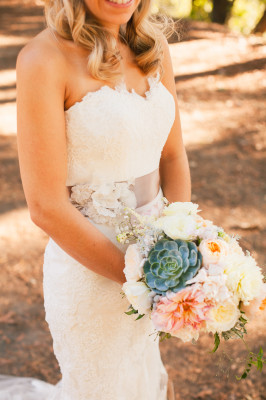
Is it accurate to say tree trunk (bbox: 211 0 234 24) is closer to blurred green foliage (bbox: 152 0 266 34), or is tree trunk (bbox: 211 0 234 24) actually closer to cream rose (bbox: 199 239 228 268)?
blurred green foliage (bbox: 152 0 266 34)

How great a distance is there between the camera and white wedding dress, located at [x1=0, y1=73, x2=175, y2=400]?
1.91 meters

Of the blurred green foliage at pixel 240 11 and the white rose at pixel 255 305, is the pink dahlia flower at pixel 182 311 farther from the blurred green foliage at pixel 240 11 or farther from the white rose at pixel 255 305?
the blurred green foliage at pixel 240 11

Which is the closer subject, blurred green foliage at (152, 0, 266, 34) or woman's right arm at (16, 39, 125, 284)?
woman's right arm at (16, 39, 125, 284)

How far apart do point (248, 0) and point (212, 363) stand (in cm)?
1654

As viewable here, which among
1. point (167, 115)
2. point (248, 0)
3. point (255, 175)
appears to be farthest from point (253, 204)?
point (248, 0)

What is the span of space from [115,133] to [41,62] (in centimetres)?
39

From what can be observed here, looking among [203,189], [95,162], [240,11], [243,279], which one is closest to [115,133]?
[95,162]

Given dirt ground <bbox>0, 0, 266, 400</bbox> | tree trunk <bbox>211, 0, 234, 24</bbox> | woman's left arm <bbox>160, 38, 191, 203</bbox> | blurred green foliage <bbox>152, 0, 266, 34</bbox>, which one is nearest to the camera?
woman's left arm <bbox>160, 38, 191, 203</bbox>

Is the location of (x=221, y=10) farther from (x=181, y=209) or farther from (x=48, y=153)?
(x=48, y=153)

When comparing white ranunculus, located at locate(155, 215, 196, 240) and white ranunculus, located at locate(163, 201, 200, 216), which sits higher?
white ranunculus, located at locate(155, 215, 196, 240)

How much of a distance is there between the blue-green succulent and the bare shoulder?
72cm

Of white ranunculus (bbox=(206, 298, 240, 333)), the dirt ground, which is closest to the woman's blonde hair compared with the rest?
white ranunculus (bbox=(206, 298, 240, 333))

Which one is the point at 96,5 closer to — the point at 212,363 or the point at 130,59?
the point at 130,59

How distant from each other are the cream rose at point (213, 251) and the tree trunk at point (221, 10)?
12691 mm
